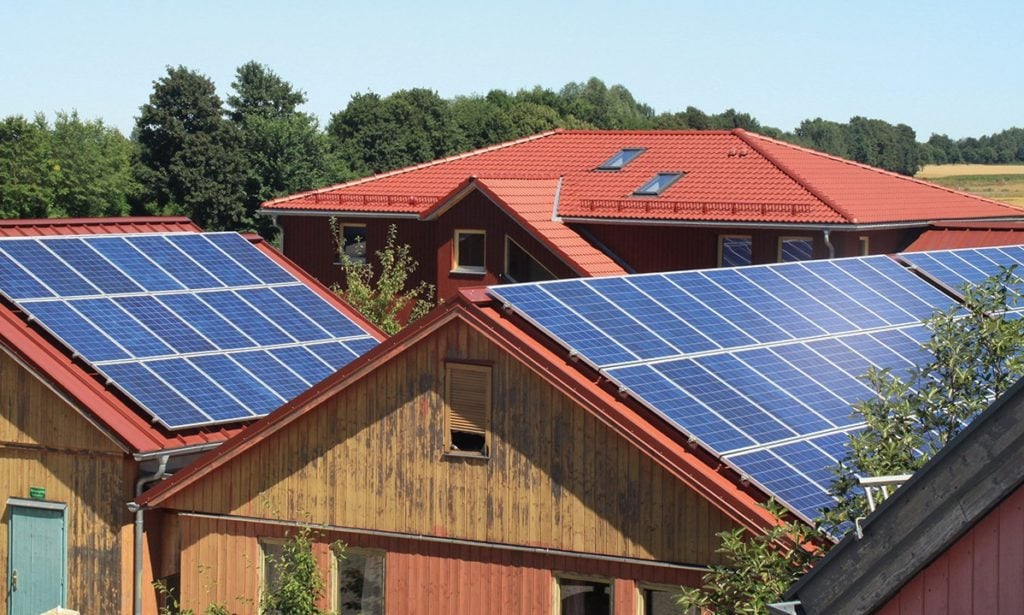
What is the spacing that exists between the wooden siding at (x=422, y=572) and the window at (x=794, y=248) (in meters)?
27.9

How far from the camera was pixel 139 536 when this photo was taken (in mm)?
24125

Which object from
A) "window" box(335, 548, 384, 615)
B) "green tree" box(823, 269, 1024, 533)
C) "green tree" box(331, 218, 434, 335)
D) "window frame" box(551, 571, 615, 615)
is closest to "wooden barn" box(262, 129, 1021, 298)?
"green tree" box(331, 218, 434, 335)

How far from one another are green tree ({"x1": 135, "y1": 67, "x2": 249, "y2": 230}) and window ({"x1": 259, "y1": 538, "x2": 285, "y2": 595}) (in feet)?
265

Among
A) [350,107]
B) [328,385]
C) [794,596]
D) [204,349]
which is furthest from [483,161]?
[350,107]

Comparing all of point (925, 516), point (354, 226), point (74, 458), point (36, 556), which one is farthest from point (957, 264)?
point (354, 226)

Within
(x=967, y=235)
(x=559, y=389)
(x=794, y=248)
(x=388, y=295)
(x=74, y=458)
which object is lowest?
(x=74, y=458)

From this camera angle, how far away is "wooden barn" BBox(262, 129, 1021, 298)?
159 ft

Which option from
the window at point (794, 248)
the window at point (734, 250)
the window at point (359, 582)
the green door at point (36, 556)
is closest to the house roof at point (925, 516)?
the window at point (359, 582)

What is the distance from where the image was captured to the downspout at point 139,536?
2408 centimetres

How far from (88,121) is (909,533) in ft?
425

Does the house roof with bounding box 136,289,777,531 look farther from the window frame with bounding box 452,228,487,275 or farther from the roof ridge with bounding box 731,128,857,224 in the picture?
the roof ridge with bounding box 731,128,857,224

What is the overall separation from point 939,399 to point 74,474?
47.2 ft

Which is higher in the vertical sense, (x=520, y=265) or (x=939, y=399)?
(x=520, y=265)

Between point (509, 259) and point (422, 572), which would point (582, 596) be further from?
point (509, 259)
